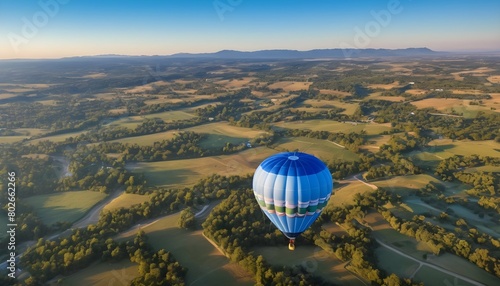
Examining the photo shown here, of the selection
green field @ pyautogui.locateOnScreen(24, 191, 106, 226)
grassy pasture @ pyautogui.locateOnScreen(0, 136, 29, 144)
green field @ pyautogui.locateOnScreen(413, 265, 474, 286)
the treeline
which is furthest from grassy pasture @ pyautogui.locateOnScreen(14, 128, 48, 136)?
green field @ pyautogui.locateOnScreen(413, 265, 474, 286)

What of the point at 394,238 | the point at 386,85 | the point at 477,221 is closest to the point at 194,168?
the point at 394,238

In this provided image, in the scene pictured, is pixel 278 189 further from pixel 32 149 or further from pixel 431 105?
pixel 431 105

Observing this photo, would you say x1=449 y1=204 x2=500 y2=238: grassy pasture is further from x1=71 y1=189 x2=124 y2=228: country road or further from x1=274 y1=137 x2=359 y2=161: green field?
x1=71 y1=189 x2=124 y2=228: country road

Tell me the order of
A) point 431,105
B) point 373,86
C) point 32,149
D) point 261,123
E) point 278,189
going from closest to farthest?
point 278,189
point 32,149
point 261,123
point 431,105
point 373,86

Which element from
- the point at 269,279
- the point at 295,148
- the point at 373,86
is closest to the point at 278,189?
the point at 269,279

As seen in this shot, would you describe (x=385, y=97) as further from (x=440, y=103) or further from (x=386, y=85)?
(x=386, y=85)

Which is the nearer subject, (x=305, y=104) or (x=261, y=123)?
(x=261, y=123)

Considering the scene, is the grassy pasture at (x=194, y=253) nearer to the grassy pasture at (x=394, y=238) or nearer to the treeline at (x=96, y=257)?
the treeline at (x=96, y=257)
